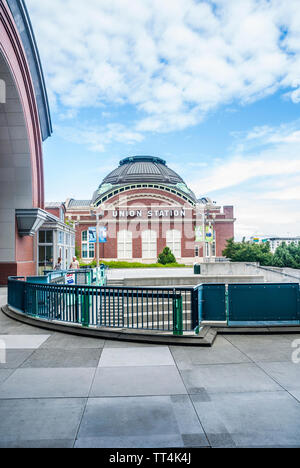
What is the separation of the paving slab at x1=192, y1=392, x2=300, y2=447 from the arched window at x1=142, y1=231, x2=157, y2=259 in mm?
50047

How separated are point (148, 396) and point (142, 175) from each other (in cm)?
6135

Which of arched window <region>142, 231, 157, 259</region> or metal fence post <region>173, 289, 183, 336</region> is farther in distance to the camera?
arched window <region>142, 231, 157, 259</region>

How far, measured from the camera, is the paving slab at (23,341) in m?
7.25

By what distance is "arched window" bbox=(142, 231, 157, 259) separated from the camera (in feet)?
180

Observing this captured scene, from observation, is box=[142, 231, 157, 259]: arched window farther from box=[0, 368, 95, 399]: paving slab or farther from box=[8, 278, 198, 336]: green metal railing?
box=[0, 368, 95, 399]: paving slab

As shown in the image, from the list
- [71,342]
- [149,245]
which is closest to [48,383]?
[71,342]

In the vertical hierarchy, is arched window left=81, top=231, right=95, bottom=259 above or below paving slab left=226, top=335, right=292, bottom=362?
above

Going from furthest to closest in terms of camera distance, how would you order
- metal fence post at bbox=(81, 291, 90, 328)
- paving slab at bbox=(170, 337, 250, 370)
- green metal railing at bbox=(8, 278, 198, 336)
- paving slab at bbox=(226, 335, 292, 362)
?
metal fence post at bbox=(81, 291, 90, 328) < green metal railing at bbox=(8, 278, 198, 336) < paving slab at bbox=(226, 335, 292, 362) < paving slab at bbox=(170, 337, 250, 370)

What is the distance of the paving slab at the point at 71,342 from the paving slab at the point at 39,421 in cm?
269

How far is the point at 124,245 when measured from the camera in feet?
179

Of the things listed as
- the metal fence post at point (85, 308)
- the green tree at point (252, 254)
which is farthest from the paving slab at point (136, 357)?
the green tree at point (252, 254)

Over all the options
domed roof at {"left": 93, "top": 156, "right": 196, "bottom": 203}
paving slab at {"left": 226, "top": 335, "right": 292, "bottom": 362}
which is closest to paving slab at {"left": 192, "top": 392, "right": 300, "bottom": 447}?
paving slab at {"left": 226, "top": 335, "right": 292, "bottom": 362}

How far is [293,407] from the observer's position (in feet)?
14.1

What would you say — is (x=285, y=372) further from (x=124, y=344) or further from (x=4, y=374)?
(x=4, y=374)
